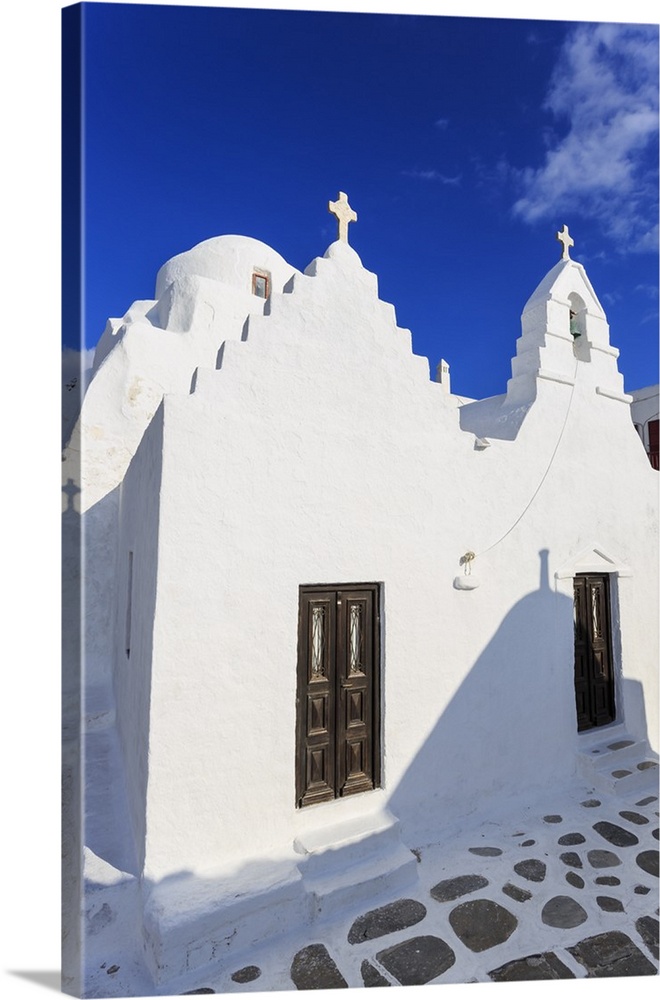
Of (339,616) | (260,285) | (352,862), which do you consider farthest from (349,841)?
(260,285)

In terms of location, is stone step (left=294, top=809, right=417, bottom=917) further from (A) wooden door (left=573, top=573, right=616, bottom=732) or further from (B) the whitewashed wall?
(A) wooden door (left=573, top=573, right=616, bottom=732)

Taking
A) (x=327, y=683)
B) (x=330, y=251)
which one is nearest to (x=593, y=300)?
(x=330, y=251)

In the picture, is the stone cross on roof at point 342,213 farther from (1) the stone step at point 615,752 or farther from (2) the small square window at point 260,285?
(2) the small square window at point 260,285

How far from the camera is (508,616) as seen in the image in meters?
5.15

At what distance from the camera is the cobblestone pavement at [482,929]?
304cm

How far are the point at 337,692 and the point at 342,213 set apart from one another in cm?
407

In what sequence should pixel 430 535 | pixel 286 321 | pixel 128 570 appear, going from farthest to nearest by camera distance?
pixel 128 570, pixel 430 535, pixel 286 321

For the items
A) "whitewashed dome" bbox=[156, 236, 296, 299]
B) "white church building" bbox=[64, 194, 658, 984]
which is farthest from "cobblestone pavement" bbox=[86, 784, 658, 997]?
"whitewashed dome" bbox=[156, 236, 296, 299]

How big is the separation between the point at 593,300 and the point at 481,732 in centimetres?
561

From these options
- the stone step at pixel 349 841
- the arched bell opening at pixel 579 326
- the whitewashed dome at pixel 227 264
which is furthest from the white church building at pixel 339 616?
the whitewashed dome at pixel 227 264

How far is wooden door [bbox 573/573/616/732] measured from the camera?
19.8ft

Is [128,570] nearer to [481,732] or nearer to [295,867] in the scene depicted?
[295,867]

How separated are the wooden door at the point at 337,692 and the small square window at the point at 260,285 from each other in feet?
31.9

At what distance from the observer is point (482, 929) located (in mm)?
3412
